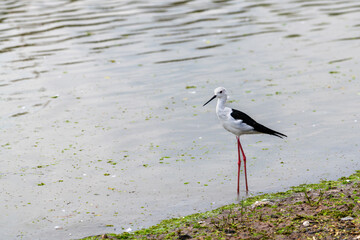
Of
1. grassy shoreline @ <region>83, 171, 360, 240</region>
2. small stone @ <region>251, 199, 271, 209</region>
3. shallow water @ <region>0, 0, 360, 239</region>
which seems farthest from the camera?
shallow water @ <region>0, 0, 360, 239</region>

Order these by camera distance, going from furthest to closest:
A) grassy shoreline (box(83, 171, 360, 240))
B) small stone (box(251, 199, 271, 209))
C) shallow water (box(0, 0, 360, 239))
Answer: shallow water (box(0, 0, 360, 239)) < small stone (box(251, 199, 271, 209)) < grassy shoreline (box(83, 171, 360, 240))

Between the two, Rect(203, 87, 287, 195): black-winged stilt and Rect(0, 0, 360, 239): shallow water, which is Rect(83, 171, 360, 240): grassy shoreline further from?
Rect(203, 87, 287, 195): black-winged stilt

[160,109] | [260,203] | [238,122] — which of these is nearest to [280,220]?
[260,203]

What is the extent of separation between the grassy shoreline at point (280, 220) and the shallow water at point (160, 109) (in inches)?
23.8

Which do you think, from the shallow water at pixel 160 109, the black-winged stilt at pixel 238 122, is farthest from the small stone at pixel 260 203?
the black-winged stilt at pixel 238 122

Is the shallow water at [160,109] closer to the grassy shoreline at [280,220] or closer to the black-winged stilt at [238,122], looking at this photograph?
the grassy shoreline at [280,220]

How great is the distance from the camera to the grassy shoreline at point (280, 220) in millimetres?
6840

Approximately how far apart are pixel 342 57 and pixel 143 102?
20.7ft

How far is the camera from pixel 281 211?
25.0 feet

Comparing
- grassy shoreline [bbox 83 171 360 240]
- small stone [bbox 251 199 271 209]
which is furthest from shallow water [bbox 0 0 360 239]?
small stone [bbox 251 199 271 209]

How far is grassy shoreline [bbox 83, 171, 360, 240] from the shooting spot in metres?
6.84

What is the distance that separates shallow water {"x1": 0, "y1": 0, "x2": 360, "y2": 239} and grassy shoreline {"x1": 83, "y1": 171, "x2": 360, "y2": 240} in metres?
0.61

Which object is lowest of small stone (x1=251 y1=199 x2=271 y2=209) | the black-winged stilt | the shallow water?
the shallow water

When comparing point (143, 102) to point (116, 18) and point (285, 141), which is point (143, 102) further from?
point (116, 18)
